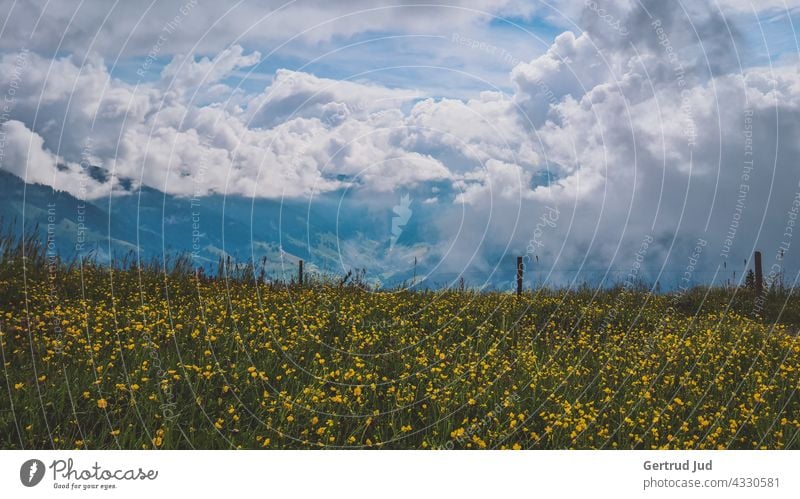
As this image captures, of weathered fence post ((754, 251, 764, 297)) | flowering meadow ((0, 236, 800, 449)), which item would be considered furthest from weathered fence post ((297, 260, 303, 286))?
weathered fence post ((754, 251, 764, 297))

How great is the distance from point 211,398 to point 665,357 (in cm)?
707

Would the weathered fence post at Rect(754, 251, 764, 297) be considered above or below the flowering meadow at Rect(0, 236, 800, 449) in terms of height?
above

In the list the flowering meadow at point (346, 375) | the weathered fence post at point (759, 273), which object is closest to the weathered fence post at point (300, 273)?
the flowering meadow at point (346, 375)

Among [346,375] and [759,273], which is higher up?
[759,273]

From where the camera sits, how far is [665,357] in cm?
1044

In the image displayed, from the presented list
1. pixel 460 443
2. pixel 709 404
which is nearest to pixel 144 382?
pixel 460 443

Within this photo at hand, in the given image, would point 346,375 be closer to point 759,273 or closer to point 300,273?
point 300,273

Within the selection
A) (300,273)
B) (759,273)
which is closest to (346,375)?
(300,273)

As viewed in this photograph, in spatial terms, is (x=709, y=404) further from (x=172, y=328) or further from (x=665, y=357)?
(x=172, y=328)

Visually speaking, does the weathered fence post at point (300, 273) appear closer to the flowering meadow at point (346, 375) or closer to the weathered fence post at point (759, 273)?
the flowering meadow at point (346, 375)

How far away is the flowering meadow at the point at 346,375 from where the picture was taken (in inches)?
249

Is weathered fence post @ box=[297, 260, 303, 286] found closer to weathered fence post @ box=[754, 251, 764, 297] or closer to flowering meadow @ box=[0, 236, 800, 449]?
flowering meadow @ box=[0, 236, 800, 449]

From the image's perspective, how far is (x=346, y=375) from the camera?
7418 millimetres

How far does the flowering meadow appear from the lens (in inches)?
249
